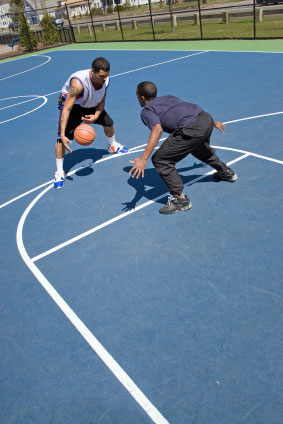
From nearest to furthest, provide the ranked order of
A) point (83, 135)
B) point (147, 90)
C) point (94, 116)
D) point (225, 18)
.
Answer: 1. point (147, 90)
2. point (83, 135)
3. point (94, 116)
4. point (225, 18)

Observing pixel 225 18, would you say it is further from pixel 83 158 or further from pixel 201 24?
pixel 83 158

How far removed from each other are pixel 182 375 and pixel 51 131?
7932mm

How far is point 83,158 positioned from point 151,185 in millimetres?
2162

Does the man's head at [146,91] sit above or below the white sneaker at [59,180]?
above

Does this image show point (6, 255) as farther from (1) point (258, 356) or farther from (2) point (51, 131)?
(2) point (51, 131)

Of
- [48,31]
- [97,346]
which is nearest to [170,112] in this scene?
[97,346]

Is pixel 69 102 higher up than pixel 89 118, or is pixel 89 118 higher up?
pixel 69 102

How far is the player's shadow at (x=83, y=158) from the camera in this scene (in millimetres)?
7156

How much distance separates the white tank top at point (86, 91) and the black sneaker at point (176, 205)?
7.94 feet

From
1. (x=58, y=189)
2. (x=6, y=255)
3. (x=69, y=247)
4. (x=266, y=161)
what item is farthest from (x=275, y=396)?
(x=58, y=189)

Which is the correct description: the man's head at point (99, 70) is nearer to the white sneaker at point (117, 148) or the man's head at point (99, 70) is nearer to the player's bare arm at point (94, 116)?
the player's bare arm at point (94, 116)

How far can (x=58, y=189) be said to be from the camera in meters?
6.59

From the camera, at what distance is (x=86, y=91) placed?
250 inches

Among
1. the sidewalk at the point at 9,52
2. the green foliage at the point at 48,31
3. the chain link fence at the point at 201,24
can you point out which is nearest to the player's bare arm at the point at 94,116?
the chain link fence at the point at 201,24
